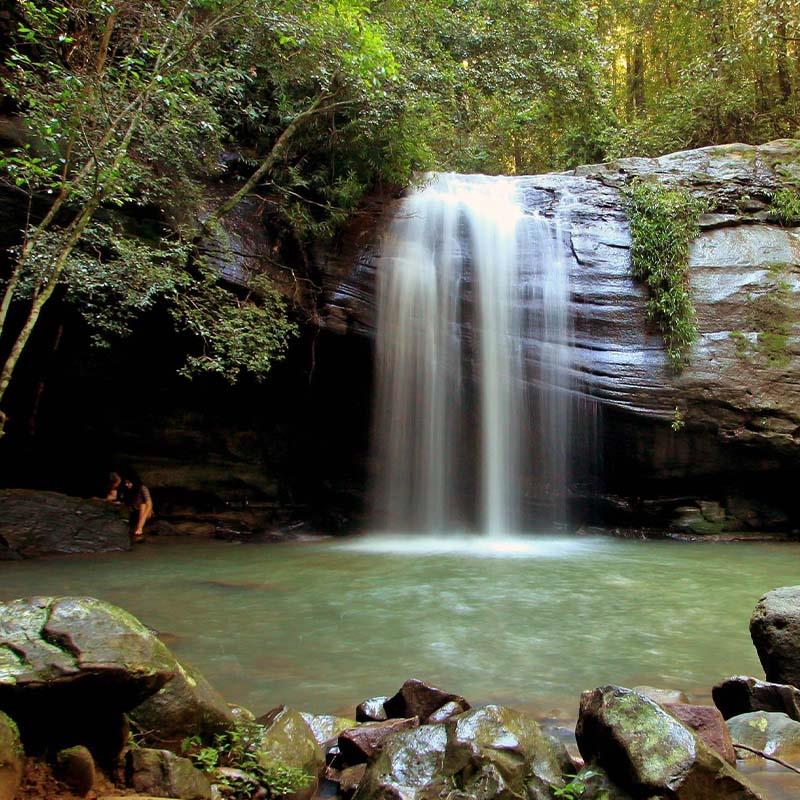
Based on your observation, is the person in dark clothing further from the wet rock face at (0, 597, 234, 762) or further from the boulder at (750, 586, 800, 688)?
the boulder at (750, 586, 800, 688)

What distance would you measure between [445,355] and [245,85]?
19.7 feet

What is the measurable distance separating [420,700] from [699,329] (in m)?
10.6

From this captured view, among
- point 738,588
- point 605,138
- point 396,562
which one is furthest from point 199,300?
point 605,138

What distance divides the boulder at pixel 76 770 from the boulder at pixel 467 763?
3.40ft

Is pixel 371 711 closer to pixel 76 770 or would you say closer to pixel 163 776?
pixel 163 776

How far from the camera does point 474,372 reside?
509 inches

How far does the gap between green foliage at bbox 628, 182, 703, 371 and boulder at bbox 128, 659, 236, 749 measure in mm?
10862

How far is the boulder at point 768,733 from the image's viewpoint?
3.48 meters

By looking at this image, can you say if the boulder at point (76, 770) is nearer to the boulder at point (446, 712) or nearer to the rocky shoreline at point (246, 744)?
the rocky shoreline at point (246, 744)

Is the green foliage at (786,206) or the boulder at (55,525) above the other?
the green foliage at (786,206)

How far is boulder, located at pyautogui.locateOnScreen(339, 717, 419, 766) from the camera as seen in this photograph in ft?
10.8

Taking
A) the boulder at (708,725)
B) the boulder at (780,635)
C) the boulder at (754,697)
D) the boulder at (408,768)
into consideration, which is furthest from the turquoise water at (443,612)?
the boulder at (408,768)

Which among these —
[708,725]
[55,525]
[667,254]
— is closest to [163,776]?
[708,725]

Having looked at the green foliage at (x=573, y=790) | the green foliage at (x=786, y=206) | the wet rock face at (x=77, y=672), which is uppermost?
the green foliage at (x=786, y=206)
